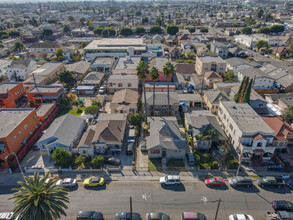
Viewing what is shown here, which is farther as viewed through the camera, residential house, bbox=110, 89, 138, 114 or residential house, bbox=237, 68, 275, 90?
residential house, bbox=237, 68, 275, 90

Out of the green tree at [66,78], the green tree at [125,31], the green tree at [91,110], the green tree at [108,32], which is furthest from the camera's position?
the green tree at [125,31]

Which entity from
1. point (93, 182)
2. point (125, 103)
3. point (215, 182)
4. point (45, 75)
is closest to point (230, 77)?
point (125, 103)

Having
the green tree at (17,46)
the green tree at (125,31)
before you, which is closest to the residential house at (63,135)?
the green tree at (17,46)

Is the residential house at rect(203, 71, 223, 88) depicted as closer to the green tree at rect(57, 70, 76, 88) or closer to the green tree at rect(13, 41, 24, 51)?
the green tree at rect(57, 70, 76, 88)

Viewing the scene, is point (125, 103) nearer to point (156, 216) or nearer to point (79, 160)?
point (79, 160)

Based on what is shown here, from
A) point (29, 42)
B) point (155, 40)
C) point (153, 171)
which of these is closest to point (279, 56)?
point (155, 40)

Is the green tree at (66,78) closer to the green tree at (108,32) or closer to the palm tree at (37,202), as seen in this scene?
the palm tree at (37,202)

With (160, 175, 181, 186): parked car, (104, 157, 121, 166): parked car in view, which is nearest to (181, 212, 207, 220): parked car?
(160, 175, 181, 186): parked car
